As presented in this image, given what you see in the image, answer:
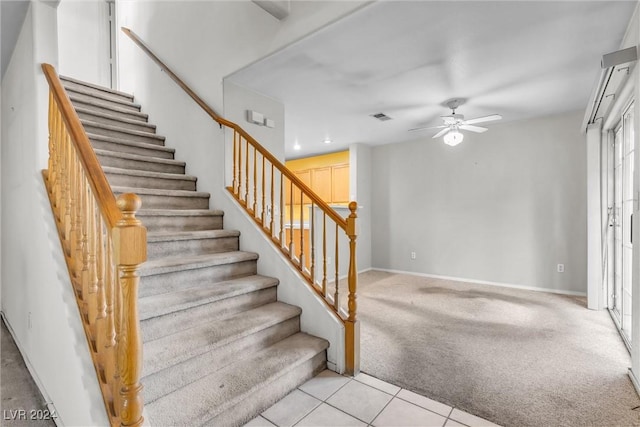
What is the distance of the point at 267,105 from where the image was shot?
11.5 feet

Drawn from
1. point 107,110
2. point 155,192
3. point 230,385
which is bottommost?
point 230,385

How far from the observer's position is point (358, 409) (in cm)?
180

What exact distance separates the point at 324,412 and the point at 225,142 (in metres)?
2.42

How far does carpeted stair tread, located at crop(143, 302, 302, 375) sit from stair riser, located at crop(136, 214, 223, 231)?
98cm

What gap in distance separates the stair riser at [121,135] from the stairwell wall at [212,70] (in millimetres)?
185

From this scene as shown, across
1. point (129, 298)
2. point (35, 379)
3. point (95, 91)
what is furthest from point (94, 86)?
point (129, 298)

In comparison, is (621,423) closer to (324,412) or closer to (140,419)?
(324,412)

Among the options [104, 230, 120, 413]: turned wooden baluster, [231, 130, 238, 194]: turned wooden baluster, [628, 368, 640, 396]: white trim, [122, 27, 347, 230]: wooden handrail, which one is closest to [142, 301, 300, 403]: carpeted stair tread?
[104, 230, 120, 413]: turned wooden baluster

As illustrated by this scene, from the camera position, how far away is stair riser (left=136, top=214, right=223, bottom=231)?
248 cm

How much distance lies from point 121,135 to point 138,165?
1.87 ft

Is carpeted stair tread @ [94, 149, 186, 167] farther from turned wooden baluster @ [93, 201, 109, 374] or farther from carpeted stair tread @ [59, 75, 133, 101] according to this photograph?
turned wooden baluster @ [93, 201, 109, 374]

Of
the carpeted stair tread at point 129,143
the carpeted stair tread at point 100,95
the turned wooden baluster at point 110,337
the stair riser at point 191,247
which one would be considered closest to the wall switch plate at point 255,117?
the carpeted stair tread at point 129,143

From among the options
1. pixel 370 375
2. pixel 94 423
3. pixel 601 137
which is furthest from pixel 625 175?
pixel 94 423

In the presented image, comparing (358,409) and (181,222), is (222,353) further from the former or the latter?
(181,222)
